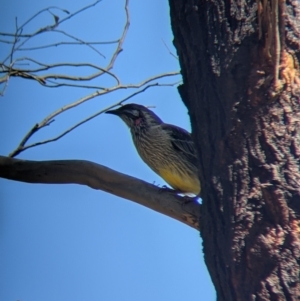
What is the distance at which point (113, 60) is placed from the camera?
4.79m

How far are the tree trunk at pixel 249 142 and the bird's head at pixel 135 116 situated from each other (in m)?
3.55

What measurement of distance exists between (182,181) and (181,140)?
0.48 m

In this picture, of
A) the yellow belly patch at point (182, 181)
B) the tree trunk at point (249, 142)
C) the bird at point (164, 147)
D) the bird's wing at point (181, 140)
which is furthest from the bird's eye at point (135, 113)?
the tree trunk at point (249, 142)

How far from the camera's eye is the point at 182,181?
5.54 metres

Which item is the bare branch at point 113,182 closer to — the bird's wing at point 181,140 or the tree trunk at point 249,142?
the tree trunk at point 249,142

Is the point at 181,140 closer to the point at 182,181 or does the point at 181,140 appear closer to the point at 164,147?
the point at 164,147

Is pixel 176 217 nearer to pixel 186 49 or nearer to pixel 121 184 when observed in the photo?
pixel 121 184

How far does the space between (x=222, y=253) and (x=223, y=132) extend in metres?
0.44

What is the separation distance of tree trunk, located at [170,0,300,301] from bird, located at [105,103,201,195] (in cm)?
284

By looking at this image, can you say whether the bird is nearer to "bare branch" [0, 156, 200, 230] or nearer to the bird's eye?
the bird's eye

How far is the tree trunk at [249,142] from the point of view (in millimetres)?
2408

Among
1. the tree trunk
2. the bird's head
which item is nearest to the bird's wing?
the bird's head

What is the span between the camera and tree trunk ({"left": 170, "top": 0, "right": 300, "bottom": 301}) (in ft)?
7.90

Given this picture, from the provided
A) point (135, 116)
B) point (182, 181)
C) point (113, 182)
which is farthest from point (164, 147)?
point (113, 182)
